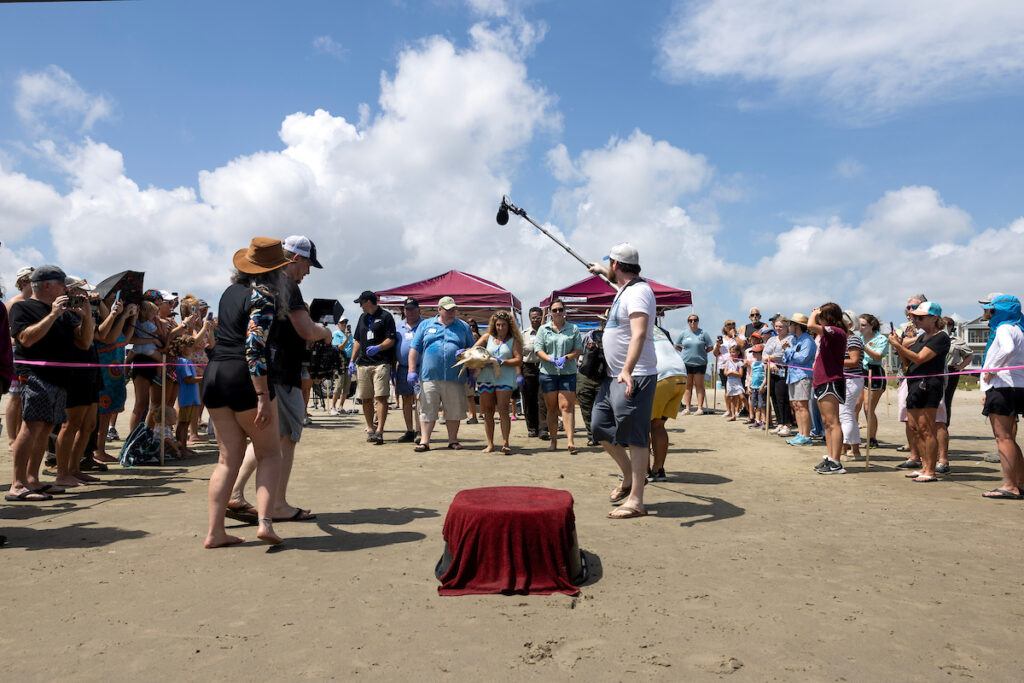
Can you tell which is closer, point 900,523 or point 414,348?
point 900,523

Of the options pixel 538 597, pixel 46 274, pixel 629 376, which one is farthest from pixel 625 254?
pixel 46 274

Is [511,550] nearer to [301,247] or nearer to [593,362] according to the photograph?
[301,247]

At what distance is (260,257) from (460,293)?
12.8m

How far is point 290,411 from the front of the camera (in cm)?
516

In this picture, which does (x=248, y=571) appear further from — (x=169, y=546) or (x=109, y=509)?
(x=109, y=509)

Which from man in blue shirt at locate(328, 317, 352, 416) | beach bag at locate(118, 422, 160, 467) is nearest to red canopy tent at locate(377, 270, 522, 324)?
man in blue shirt at locate(328, 317, 352, 416)

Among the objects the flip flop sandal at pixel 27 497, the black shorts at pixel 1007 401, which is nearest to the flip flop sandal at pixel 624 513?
the black shorts at pixel 1007 401

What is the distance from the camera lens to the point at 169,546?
472 centimetres

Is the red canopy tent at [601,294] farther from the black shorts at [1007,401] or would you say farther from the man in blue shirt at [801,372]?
the black shorts at [1007,401]

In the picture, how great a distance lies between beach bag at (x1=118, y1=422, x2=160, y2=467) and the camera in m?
8.26

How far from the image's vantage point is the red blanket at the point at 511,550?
12.7 ft

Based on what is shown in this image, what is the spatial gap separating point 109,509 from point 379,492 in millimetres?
2235

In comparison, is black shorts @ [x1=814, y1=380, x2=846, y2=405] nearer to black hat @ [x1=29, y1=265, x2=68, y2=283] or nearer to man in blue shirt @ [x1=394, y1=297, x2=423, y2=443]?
man in blue shirt @ [x1=394, y1=297, x2=423, y2=443]

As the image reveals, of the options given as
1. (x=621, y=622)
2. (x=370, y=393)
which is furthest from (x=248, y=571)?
(x=370, y=393)
